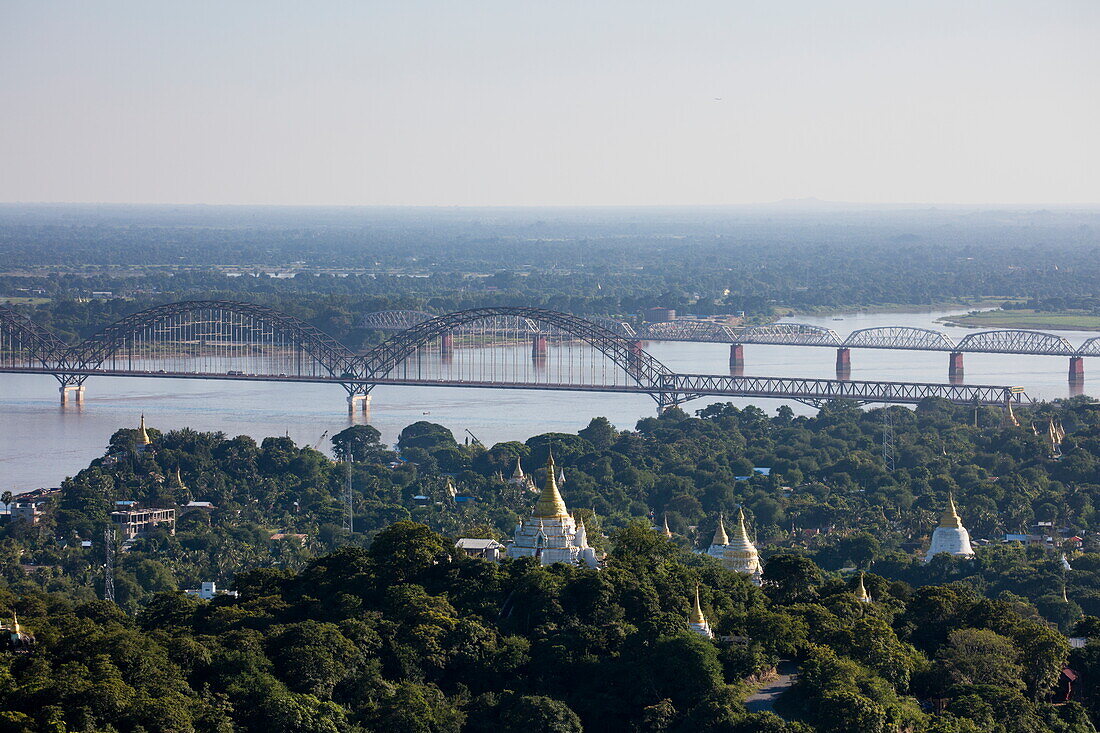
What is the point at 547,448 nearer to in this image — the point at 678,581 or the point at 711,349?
the point at 678,581

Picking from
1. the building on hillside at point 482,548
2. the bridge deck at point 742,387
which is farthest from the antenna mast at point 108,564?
the bridge deck at point 742,387

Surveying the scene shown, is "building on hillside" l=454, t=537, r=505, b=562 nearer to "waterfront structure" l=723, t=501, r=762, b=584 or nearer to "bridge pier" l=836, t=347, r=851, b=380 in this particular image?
"waterfront structure" l=723, t=501, r=762, b=584

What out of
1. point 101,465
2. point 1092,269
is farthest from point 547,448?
point 1092,269

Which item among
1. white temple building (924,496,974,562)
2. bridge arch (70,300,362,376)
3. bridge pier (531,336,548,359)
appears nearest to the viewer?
white temple building (924,496,974,562)

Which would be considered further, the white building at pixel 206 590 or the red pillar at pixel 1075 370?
the red pillar at pixel 1075 370

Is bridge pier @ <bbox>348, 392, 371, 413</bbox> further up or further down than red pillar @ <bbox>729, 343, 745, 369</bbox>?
further down

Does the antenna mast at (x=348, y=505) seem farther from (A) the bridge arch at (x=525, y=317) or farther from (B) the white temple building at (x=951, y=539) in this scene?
(A) the bridge arch at (x=525, y=317)

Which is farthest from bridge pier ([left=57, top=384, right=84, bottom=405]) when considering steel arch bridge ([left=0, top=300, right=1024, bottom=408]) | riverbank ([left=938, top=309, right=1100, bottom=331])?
riverbank ([left=938, top=309, right=1100, bottom=331])
